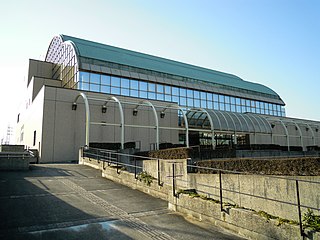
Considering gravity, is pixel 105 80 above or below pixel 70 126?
above

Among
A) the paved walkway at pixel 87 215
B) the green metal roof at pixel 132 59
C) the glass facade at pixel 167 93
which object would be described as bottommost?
the paved walkway at pixel 87 215

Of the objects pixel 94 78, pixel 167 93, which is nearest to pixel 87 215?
pixel 94 78

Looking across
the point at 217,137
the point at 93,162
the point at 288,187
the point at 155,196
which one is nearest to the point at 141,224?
the point at 155,196

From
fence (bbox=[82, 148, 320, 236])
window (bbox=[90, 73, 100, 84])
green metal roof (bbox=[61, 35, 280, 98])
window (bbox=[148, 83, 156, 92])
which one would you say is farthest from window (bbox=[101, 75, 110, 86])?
fence (bbox=[82, 148, 320, 236])

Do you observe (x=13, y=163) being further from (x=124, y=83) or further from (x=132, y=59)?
(x=132, y=59)

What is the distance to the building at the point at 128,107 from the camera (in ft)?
84.3

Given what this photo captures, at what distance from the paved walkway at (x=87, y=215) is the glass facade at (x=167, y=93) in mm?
22172

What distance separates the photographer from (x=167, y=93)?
3972 cm

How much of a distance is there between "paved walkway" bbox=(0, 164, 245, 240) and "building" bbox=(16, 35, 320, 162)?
12.8m

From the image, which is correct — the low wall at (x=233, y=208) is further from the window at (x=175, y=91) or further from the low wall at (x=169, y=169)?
the window at (x=175, y=91)

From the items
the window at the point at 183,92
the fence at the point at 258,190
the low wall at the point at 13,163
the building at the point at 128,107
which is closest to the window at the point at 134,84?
the building at the point at 128,107

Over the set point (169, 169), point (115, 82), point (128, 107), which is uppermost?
point (115, 82)

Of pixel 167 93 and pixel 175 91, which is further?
pixel 175 91

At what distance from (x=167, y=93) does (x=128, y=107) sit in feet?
37.4
